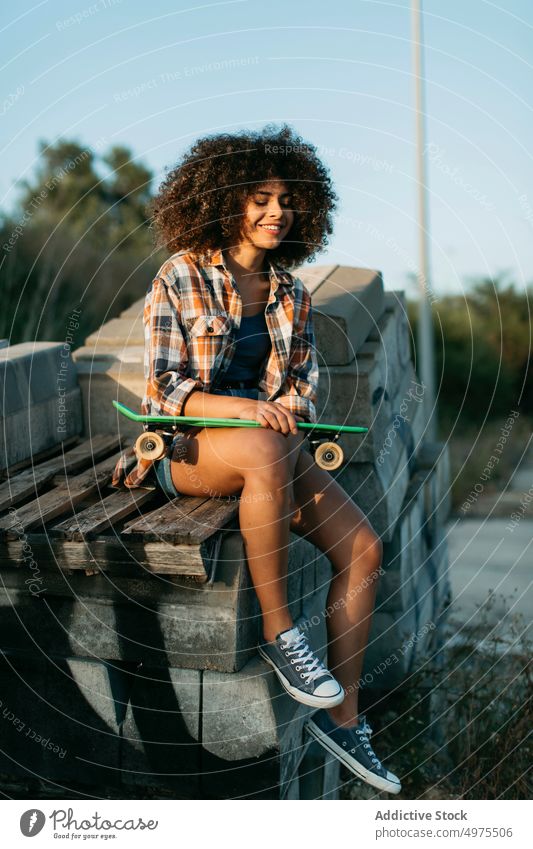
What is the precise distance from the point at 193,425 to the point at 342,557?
66 cm

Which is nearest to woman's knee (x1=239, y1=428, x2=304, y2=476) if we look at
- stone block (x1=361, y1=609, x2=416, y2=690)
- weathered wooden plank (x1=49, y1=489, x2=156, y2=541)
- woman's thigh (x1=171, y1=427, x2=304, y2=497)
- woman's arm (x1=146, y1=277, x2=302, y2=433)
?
woman's thigh (x1=171, y1=427, x2=304, y2=497)

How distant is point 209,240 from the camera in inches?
141

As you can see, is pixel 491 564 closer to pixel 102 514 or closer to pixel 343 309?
pixel 343 309

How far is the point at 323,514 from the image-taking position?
10.9 feet

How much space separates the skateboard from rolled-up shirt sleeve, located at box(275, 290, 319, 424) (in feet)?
0.71

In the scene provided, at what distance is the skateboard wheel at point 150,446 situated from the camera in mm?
3232

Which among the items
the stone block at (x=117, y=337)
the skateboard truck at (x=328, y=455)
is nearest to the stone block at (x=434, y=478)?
the stone block at (x=117, y=337)

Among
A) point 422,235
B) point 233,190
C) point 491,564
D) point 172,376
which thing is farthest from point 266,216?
point 422,235

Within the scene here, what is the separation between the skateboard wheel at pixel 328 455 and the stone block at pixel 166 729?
79 cm
